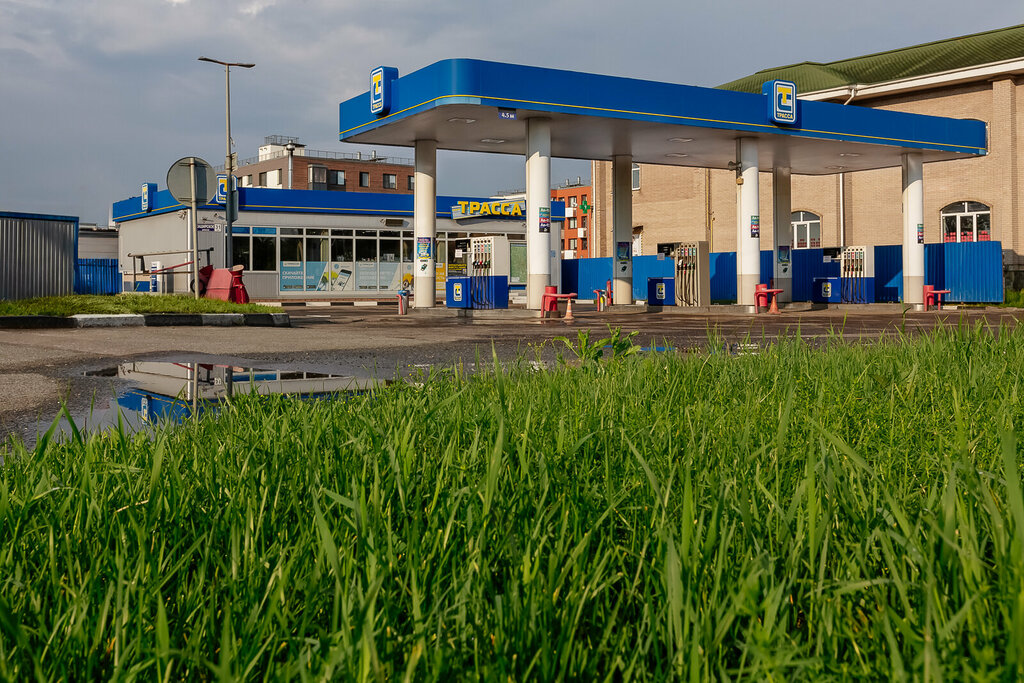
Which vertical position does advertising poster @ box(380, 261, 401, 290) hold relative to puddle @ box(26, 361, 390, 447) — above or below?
above

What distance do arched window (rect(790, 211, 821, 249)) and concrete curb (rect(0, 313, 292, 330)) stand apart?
30.1m

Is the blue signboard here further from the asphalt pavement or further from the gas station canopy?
the asphalt pavement

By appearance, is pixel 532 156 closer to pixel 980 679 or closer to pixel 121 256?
pixel 980 679

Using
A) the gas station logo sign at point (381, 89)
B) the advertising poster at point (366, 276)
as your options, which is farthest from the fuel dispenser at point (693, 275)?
the advertising poster at point (366, 276)

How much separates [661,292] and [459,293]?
783cm

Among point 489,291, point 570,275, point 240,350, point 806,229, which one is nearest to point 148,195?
point 570,275

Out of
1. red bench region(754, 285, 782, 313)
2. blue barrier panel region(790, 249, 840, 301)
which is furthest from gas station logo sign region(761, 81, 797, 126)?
blue barrier panel region(790, 249, 840, 301)

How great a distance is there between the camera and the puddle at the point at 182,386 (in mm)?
5289

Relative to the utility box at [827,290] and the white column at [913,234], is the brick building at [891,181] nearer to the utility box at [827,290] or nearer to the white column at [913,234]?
the white column at [913,234]

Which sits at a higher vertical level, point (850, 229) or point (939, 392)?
point (850, 229)

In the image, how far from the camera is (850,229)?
40.2 metres

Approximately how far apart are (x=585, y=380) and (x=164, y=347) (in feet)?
25.0

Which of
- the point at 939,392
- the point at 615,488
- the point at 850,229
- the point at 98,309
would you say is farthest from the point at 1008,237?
the point at 615,488

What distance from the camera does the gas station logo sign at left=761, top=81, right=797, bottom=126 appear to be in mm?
25219
